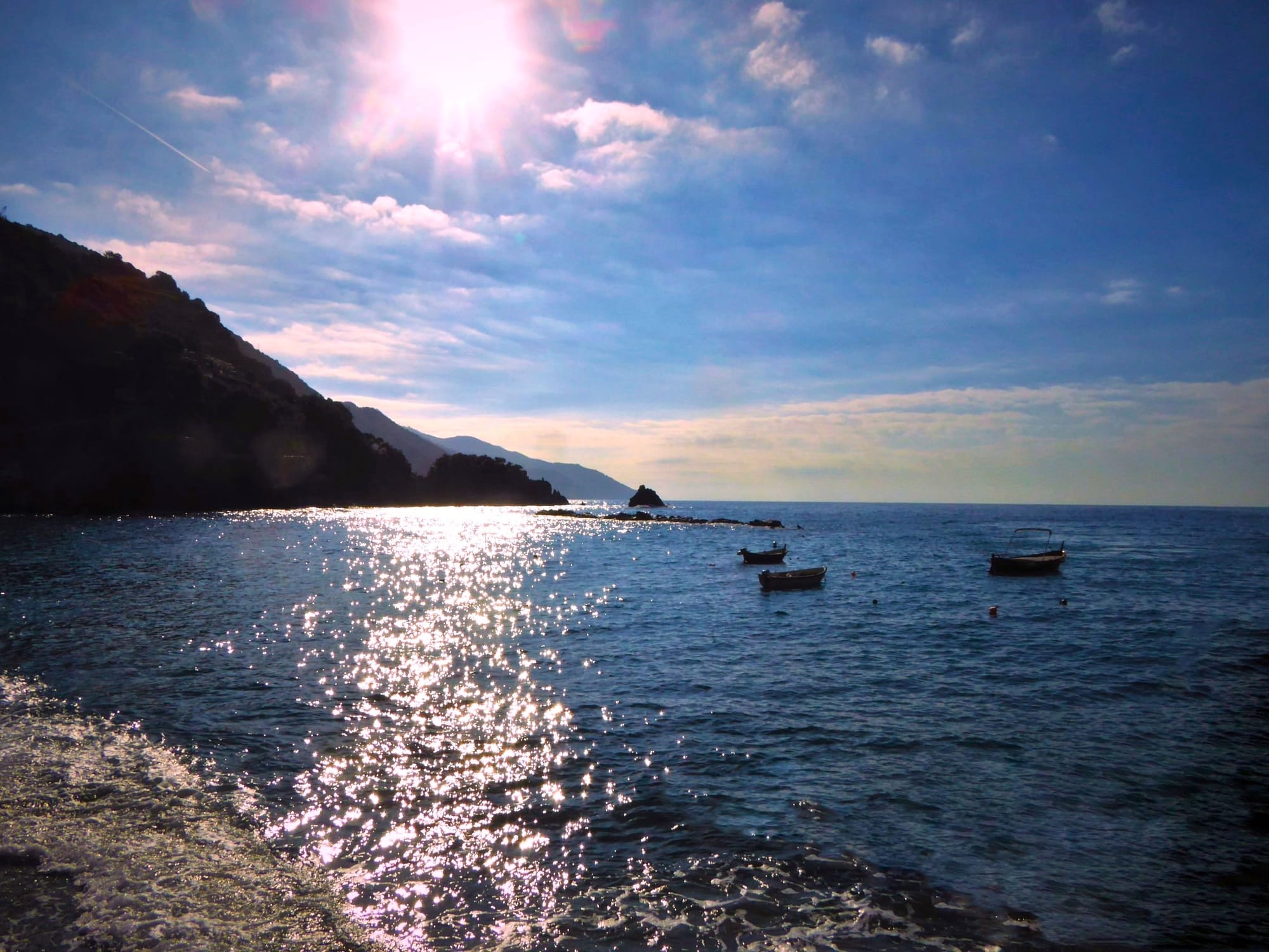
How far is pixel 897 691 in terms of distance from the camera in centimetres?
2220

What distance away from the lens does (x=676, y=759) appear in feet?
51.7

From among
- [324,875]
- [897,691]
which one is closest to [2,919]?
[324,875]

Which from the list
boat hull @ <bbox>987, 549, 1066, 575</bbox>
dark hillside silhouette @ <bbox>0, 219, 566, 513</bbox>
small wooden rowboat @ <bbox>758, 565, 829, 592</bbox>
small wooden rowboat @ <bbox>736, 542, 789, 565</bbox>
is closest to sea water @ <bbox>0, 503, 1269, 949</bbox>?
small wooden rowboat @ <bbox>758, 565, 829, 592</bbox>

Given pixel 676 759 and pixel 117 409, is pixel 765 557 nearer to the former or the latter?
pixel 676 759

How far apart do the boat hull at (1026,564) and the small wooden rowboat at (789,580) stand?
20521 mm

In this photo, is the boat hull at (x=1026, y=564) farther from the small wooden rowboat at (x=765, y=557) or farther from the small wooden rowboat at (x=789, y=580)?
the small wooden rowboat at (x=789, y=580)

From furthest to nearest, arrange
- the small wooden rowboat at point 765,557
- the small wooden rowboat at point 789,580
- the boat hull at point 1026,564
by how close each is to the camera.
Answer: the small wooden rowboat at point 765,557 → the boat hull at point 1026,564 → the small wooden rowboat at point 789,580

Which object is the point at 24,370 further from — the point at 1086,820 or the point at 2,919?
the point at 1086,820

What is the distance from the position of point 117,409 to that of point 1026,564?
5306 inches

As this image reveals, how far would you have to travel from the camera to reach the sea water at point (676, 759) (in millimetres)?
10008

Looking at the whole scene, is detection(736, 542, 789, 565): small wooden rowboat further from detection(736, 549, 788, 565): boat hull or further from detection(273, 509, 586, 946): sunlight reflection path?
detection(273, 509, 586, 946): sunlight reflection path

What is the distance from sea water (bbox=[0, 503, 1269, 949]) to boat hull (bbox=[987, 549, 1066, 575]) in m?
19.6

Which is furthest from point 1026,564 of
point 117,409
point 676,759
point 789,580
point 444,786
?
point 117,409

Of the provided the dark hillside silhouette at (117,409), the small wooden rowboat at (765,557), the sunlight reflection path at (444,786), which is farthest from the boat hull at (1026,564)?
the dark hillside silhouette at (117,409)
